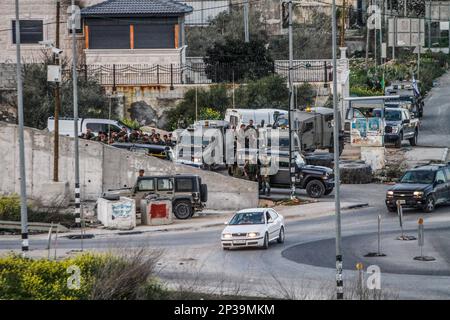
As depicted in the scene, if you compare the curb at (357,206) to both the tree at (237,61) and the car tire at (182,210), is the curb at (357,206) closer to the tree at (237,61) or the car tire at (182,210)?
the car tire at (182,210)

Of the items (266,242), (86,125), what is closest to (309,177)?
(266,242)

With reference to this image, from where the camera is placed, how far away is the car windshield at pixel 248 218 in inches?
1694

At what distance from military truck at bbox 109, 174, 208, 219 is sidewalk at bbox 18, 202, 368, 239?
1.51ft

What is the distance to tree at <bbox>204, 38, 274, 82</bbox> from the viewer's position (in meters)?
73.3

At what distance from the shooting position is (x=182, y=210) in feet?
165

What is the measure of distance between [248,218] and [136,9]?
3149 centimetres

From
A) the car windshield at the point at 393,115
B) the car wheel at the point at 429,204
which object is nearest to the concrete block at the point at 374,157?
the car windshield at the point at 393,115

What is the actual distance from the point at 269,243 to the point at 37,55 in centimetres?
3273

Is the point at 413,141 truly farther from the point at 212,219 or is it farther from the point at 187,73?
the point at 212,219

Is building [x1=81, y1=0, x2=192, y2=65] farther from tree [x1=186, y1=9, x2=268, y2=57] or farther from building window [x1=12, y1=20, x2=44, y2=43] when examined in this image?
tree [x1=186, y1=9, x2=268, y2=57]

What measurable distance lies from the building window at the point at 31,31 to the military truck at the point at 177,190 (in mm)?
25807

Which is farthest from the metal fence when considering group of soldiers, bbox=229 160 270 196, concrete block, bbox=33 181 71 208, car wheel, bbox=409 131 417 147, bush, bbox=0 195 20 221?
bush, bbox=0 195 20 221
